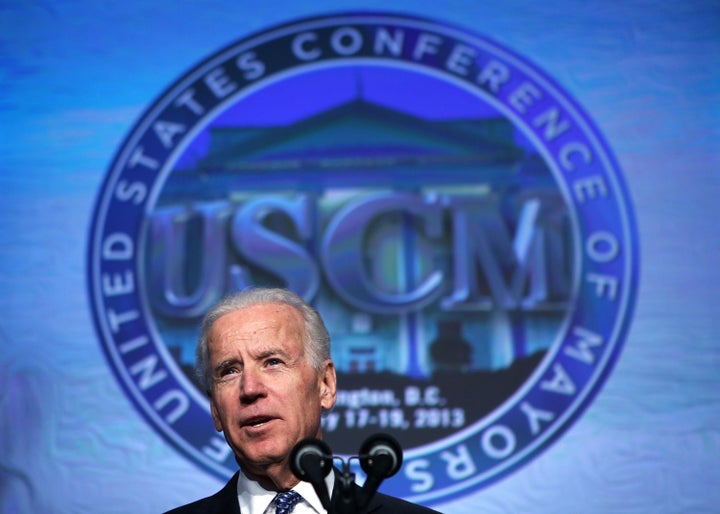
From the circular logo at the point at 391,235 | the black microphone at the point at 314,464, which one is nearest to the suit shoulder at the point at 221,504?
the black microphone at the point at 314,464

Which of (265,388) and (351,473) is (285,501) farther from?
(351,473)

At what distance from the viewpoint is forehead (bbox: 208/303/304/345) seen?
6.21 ft

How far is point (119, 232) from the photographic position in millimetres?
2986

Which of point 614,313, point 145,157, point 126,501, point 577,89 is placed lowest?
point 126,501

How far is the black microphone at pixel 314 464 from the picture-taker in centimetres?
141

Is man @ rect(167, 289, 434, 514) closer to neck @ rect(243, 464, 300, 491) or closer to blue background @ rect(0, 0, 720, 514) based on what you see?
neck @ rect(243, 464, 300, 491)

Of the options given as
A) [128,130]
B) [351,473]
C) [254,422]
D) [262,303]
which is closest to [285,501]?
[254,422]

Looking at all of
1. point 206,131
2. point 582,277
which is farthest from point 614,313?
point 206,131

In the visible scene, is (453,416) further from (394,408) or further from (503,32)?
(503,32)

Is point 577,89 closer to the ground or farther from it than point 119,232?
farther from it

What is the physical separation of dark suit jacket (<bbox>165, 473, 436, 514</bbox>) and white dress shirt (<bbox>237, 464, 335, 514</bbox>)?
0.05 ft

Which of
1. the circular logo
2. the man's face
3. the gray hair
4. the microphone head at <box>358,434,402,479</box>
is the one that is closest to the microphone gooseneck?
the microphone head at <box>358,434,402,479</box>

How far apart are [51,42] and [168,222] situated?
68 cm

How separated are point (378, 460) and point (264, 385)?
1.57ft
